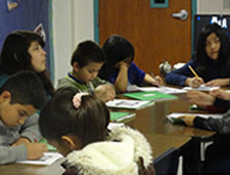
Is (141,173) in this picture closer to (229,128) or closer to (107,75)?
(229,128)

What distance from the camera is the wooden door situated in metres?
5.18

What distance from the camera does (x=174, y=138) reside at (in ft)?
6.59

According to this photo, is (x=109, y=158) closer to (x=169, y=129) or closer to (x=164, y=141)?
(x=164, y=141)

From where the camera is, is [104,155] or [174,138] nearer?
[104,155]

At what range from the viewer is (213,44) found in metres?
3.60

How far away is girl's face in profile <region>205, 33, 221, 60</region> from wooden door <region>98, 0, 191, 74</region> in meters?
1.56

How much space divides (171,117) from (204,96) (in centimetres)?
35

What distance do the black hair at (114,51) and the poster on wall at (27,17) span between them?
811 millimetres

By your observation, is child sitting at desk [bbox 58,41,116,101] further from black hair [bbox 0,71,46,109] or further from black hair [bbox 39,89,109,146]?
black hair [bbox 39,89,109,146]

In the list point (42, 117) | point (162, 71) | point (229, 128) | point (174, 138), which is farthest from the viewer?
point (162, 71)

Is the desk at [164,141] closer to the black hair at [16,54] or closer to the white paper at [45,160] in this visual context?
the white paper at [45,160]

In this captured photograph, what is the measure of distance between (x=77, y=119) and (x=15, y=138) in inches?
24.4

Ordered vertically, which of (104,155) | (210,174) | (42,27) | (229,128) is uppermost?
(42,27)

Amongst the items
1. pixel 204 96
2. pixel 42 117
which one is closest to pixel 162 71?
pixel 204 96
